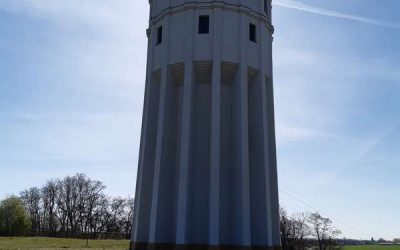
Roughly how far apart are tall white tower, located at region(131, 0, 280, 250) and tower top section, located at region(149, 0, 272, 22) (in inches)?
2.4

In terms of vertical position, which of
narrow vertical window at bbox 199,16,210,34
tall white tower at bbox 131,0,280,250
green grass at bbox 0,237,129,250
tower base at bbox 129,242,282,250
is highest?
narrow vertical window at bbox 199,16,210,34

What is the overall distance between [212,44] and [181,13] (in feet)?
10.2

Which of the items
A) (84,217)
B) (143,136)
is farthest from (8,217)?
(143,136)

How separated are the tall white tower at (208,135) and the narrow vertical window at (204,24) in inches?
2.2

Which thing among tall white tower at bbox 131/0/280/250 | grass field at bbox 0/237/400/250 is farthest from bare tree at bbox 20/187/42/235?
tall white tower at bbox 131/0/280/250

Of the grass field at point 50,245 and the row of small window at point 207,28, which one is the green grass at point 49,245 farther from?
the row of small window at point 207,28

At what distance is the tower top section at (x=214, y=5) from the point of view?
69.9 ft

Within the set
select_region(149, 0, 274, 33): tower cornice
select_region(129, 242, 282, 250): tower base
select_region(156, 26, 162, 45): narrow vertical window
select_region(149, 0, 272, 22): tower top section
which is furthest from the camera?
select_region(156, 26, 162, 45): narrow vertical window

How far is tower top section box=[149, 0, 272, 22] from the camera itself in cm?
2131

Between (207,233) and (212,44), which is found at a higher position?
(212,44)

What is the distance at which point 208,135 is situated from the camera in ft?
66.7

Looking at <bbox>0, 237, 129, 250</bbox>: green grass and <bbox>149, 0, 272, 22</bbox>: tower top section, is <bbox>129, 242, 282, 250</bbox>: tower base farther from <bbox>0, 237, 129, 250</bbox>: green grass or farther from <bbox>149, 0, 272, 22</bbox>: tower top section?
<bbox>0, 237, 129, 250</bbox>: green grass

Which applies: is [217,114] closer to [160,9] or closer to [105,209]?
[160,9]

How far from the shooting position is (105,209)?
77.2 meters
